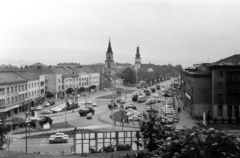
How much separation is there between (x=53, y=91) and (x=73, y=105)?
1419 centimetres

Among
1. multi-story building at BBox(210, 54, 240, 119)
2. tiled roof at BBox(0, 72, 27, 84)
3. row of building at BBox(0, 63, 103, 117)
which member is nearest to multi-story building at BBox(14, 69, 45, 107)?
row of building at BBox(0, 63, 103, 117)

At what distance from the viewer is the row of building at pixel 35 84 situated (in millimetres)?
37594

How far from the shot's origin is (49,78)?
2231 inches

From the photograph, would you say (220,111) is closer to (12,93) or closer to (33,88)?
(12,93)

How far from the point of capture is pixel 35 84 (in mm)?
48312

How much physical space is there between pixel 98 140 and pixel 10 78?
2488cm

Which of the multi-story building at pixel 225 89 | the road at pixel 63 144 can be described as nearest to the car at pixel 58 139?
the road at pixel 63 144

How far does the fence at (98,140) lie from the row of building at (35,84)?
19002 millimetres

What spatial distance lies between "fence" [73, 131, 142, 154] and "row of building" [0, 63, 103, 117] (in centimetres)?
1900

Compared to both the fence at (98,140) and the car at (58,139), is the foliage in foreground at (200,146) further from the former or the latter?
the car at (58,139)

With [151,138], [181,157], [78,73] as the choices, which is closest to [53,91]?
[78,73]

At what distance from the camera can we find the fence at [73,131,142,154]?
61.0 feet

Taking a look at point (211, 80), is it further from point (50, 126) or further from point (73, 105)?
point (73, 105)

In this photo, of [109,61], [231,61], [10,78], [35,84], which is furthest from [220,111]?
[109,61]
